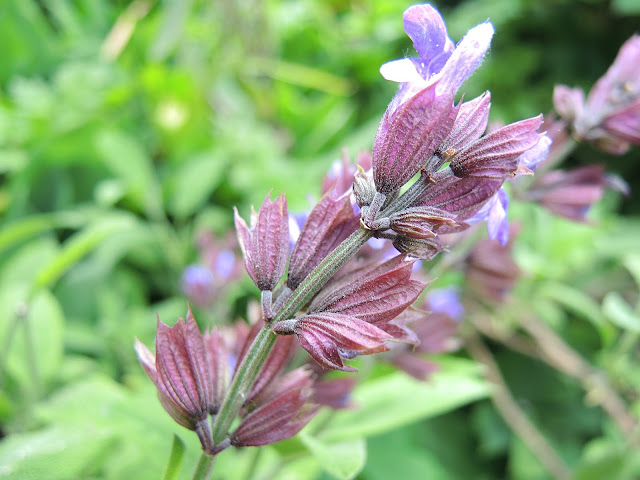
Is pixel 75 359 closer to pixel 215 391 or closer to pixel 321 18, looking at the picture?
pixel 215 391

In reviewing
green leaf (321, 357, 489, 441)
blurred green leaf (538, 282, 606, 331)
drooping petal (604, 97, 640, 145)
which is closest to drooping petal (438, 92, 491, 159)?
drooping petal (604, 97, 640, 145)

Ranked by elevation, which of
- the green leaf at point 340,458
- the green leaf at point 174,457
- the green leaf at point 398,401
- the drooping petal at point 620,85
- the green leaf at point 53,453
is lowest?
the green leaf at point 398,401

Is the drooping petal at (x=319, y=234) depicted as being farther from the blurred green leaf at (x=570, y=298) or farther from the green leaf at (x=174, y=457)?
the blurred green leaf at (x=570, y=298)

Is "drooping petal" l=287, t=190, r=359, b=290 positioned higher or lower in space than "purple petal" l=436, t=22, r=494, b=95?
lower

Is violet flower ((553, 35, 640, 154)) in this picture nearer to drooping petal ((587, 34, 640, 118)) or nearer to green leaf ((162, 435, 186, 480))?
drooping petal ((587, 34, 640, 118))

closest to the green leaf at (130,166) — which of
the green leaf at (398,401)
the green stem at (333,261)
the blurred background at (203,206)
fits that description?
the blurred background at (203,206)

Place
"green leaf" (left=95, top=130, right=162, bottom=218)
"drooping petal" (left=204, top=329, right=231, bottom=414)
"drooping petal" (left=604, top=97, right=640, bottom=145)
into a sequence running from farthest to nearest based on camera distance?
"green leaf" (left=95, top=130, right=162, bottom=218)
"drooping petal" (left=604, top=97, right=640, bottom=145)
"drooping petal" (left=204, top=329, right=231, bottom=414)

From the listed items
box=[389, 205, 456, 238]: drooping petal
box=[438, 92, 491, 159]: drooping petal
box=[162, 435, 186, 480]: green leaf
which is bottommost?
box=[162, 435, 186, 480]: green leaf

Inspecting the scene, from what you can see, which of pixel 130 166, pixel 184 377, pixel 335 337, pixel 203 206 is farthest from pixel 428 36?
pixel 203 206
